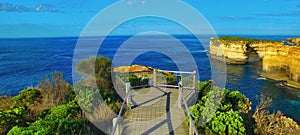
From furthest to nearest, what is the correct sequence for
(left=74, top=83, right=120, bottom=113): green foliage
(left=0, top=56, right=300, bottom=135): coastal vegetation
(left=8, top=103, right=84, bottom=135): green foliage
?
(left=74, top=83, right=120, bottom=113): green foliage < (left=0, top=56, right=300, bottom=135): coastal vegetation < (left=8, top=103, right=84, bottom=135): green foliage

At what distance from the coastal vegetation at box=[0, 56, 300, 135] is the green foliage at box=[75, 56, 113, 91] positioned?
0.31 m

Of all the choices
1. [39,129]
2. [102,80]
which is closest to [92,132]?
[39,129]

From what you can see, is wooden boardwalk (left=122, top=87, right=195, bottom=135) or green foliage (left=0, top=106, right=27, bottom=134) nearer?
green foliage (left=0, top=106, right=27, bottom=134)

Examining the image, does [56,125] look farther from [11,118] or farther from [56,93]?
[56,93]

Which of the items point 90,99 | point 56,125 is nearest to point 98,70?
point 90,99

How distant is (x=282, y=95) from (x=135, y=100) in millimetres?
23924

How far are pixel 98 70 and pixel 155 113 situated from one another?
570cm

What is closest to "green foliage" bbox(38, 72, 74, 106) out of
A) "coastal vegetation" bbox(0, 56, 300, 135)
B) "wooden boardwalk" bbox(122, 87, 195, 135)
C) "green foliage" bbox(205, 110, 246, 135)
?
"coastal vegetation" bbox(0, 56, 300, 135)

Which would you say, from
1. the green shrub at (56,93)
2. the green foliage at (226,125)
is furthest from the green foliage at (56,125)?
the green foliage at (226,125)

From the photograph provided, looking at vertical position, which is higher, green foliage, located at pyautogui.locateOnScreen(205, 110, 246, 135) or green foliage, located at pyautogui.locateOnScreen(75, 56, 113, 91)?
green foliage, located at pyautogui.locateOnScreen(75, 56, 113, 91)

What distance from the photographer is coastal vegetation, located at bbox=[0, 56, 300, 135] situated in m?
6.87

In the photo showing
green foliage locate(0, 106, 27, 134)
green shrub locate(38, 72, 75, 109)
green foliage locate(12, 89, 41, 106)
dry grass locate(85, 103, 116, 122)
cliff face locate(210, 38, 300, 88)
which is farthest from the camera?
cliff face locate(210, 38, 300, 88)

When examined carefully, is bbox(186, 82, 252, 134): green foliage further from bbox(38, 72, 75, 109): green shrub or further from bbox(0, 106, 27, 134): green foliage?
bbox(0, 106, 27, 134): green foliage

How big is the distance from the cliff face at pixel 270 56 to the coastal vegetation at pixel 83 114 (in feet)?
88.3
